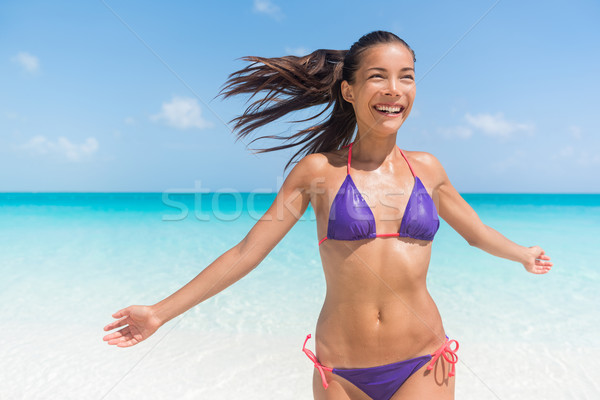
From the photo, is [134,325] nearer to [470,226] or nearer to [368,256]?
[368,256]

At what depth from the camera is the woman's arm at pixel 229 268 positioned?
2.12 metres

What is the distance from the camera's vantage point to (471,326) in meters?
6.07

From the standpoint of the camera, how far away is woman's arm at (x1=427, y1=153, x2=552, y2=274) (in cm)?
256

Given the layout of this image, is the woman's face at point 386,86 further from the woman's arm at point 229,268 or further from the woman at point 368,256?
the woman's arm at point 229,268

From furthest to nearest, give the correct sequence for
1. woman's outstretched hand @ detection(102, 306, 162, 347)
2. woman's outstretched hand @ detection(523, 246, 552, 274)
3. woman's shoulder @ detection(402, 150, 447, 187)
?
1. woman's outstretched hand @ detection(523, 246, 552, 274)
2. woman's shoulder @ detection(402, 150, 447, 187)
3. woman's outstretched hand @ detection(102, 306, 162, 347)

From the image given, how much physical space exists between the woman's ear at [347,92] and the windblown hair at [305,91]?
37mm

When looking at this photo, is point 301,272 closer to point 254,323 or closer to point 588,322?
point 254,323

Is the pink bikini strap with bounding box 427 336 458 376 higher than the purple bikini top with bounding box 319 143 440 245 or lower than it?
lower

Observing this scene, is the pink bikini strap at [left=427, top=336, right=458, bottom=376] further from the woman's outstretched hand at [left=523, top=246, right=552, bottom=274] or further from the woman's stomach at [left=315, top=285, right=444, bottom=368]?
the woman's outstretched hand at [left=523, top=246, right=552, bottom=274]

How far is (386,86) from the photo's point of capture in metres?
2.26

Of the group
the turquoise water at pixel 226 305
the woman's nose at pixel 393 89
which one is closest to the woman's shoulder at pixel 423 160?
the woman's nose at pixel 393 89

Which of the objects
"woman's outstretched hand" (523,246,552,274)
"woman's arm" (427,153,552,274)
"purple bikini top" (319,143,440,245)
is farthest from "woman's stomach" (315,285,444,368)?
"woman's outstretched hand" (523,246,552,274)

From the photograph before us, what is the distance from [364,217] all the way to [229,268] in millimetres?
765

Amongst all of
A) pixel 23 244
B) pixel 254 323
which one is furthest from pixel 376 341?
pixel 23 244
